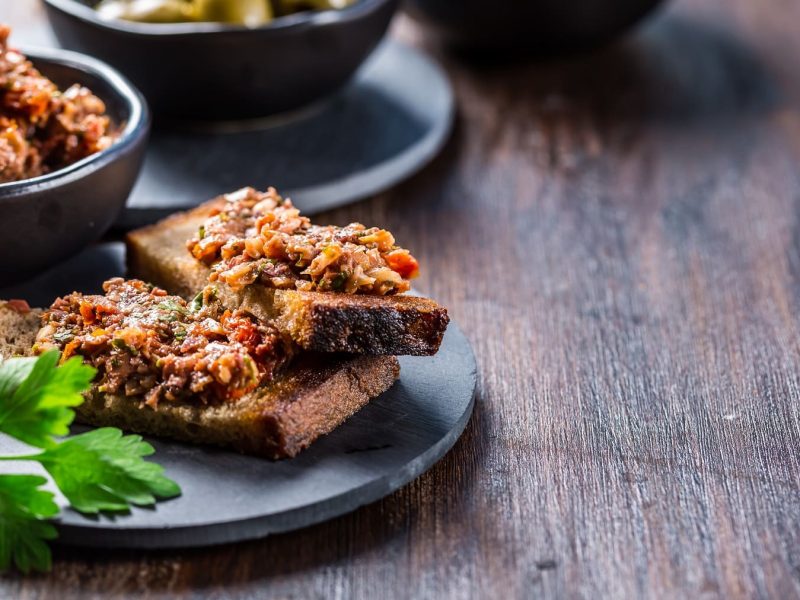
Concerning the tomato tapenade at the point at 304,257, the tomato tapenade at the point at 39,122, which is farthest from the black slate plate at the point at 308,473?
the tomato tapenade at the point at 39,122

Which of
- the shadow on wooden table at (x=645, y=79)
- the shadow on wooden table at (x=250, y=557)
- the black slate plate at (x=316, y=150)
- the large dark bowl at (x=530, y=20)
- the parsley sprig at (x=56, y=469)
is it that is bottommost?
the shadow on wooden table at (x=645, y=79)

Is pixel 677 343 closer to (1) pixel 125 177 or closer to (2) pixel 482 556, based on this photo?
(2) pixel 482 556

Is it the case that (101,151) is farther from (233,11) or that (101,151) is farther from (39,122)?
(233,11)

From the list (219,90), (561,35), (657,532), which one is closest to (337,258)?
(657,532)

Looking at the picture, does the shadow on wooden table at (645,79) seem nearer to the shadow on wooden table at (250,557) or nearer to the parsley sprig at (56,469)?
the shadow on wooden table at (250,557)

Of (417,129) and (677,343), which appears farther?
(417,129)
